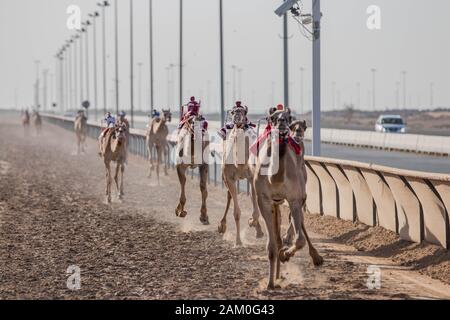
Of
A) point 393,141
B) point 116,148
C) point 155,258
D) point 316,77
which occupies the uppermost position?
point 316,77

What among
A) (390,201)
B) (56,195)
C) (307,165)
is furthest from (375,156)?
(390,201)

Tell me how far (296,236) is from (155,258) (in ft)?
10.7

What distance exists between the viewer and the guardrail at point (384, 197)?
543 inches

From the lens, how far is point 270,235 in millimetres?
11930

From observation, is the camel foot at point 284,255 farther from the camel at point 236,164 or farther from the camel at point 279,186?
the camel at point 236,164

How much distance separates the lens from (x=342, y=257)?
14.7 meters

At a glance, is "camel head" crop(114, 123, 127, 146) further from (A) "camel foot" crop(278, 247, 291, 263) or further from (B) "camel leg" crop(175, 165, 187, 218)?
(A) "camel foot" crop(278, 247, 291, 263)

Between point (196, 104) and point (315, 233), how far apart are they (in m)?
3.36

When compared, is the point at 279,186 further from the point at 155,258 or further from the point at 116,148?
the point at 116,148

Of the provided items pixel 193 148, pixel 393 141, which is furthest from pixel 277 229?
pixel 393 141

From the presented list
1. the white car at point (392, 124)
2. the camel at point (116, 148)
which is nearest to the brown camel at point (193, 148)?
the camel at point (116, 148)

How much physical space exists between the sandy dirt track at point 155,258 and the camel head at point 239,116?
196cm

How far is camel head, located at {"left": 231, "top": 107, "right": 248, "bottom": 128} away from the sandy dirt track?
196 cm
